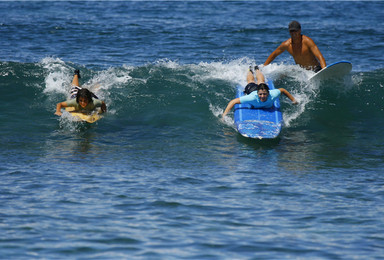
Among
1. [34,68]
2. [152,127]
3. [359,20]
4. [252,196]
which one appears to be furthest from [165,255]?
[359,20]

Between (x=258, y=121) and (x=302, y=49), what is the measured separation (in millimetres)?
2425

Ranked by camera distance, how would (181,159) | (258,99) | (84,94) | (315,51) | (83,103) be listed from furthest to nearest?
1. (315,51)
2. (258,99)
3. (83,103)
4. (84,94)
5. (181,159)

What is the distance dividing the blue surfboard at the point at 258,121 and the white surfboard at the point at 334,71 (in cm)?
129

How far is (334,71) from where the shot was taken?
500 inches

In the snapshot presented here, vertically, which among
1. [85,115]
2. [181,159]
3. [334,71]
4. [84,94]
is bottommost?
[181,159]

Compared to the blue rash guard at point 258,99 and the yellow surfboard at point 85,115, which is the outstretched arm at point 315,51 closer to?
the blue rash guard at point 258,99

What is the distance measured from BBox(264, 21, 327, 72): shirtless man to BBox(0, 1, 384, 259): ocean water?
1.41ft

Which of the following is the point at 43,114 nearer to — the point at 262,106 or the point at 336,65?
the point at 262,106

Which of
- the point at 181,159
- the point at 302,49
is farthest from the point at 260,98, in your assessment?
the point at 181,159

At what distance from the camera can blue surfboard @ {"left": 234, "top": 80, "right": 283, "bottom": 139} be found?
1055 cm

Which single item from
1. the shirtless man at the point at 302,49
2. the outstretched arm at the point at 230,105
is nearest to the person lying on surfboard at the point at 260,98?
the outstretched arm at the point at 230,105

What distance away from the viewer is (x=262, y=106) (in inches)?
454

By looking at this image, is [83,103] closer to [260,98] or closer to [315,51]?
[260,98]

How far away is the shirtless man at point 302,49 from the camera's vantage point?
1213 cm
